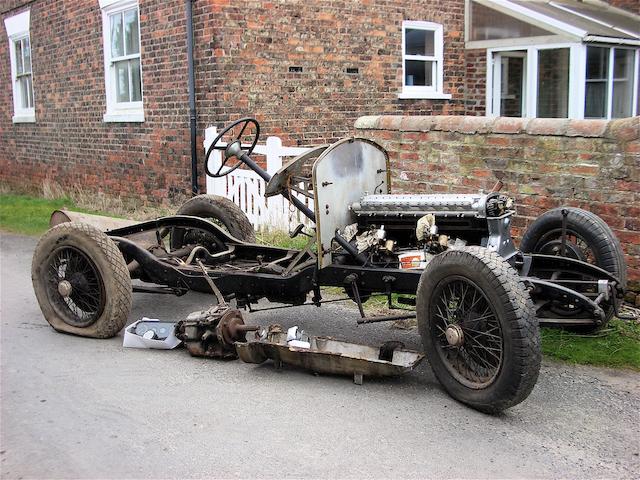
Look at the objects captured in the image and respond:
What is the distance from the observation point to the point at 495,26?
550 inches

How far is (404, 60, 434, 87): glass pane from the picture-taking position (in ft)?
44.6

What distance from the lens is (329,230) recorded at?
17.4 ft

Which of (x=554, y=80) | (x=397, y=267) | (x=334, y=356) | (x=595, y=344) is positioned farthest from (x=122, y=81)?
(x=595, y=344)

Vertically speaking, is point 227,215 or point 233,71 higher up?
point 233,71

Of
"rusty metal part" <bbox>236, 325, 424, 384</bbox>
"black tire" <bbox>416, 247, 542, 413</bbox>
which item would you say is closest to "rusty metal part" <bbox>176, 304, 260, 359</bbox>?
"rusty metal part" <bbox>236, 325, 424, 384</bbox>

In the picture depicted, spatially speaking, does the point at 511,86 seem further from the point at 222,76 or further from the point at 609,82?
the point at 222,76

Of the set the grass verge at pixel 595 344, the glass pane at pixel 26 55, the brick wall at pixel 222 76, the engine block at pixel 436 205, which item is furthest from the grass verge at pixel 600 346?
the glass pane at pixel 26 55

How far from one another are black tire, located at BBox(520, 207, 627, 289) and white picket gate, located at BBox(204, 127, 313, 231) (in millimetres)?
3932

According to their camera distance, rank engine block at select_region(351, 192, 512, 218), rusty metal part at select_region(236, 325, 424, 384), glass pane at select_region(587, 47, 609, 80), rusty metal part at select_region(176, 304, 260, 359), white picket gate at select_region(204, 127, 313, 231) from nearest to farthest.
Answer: rusty metal part at select_region(236, 325, 424, 384) → engine block at select_region(351, 192, 512, 218) → rusty metal part at select_region(176, 304, 260, 359) → white picket gate at select_region(204, 127, 313, 231) → glass pane at select_region(587, 47, 609, 80)

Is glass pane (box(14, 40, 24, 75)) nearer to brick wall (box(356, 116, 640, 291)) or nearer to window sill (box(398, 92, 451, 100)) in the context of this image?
window sill (box(398, 92, 451, 100))

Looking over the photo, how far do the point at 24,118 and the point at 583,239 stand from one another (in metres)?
14.4

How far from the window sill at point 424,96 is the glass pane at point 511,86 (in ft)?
4.38

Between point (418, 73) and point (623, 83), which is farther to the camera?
point (623, 83)

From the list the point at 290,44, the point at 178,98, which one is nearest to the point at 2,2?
the point at 178,98
